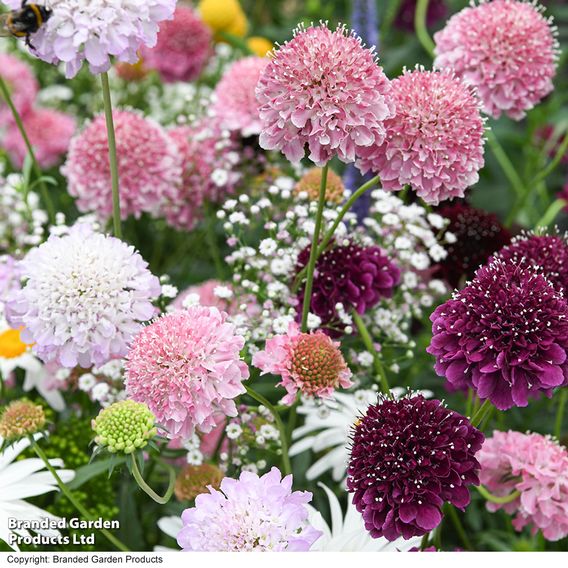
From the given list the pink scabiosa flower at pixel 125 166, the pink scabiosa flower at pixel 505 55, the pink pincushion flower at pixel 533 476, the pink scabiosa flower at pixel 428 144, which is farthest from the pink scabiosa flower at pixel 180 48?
the pink pincushion flower at pixel 533 476

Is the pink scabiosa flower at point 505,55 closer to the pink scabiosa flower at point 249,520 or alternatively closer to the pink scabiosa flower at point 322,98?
the pink scabiosa flower at point 322,98

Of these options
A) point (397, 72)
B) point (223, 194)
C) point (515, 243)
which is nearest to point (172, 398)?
point (515, 243)

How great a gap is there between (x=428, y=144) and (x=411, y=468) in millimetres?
237

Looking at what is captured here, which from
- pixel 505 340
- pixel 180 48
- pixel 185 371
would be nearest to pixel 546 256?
pixel 505 340

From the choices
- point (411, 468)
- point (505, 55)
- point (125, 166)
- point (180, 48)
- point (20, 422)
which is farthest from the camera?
point (180, 48)

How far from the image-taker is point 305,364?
0.63 meters

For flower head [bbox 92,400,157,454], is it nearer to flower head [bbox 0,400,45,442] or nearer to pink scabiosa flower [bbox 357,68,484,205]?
flower head [bbox 0,400,45,442]

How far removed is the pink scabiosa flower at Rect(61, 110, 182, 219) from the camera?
0.87 metres

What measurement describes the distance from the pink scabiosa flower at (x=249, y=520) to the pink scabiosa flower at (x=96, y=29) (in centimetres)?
33

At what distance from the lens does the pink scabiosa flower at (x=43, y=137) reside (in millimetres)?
1192

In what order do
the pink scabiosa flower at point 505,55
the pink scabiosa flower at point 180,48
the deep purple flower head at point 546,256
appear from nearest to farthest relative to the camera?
1. the deep purple flower head at point 546,256
2. the pink scabiosa flower at point 505,55
3. the pink scabiosa flower at point 180,48

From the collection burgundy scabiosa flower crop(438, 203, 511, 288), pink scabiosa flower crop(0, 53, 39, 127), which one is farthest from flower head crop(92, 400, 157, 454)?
pink scabiosa flower crop(0, 53, 39, 127)

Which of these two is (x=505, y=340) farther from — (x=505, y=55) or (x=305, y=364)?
(x=505, y=55)

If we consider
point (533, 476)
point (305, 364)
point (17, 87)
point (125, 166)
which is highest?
point (17, 87)
